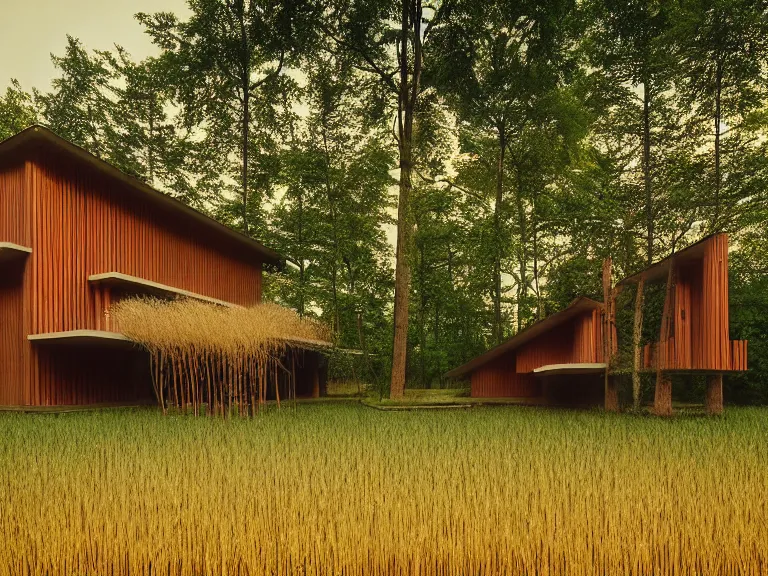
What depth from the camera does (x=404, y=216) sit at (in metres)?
18.0

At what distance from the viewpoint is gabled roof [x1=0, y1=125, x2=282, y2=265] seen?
46.8 ft

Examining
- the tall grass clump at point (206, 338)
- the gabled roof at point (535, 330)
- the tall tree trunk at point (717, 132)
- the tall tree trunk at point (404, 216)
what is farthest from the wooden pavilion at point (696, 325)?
the tall tree trunk at point (717, 132)

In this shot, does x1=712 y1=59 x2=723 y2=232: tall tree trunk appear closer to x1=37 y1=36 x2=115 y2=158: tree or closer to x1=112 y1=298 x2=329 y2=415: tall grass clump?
x1=112 y1=298 x2=329 y2=415: tall grass clump

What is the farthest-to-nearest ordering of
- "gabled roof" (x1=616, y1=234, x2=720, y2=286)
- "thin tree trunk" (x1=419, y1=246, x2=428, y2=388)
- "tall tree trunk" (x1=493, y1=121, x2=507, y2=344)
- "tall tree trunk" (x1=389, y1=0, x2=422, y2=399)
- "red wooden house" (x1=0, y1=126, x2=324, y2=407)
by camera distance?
"thin tree trunk" (x1=419, y1=246, x2=428, y2=388) < "tall tree trunk" (x1=493, y1=121, x2=507, y2=344) < "tall tree trunk" (x1=389, y1=0, x2=422, y2=399) < "red wooden house" (x1=0, y1=126, x2=324, y2=407) < "gabled roof" (x1=616, y1=234, x2=720, y2=286)

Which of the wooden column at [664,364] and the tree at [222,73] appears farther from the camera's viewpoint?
the tree at [222,73]

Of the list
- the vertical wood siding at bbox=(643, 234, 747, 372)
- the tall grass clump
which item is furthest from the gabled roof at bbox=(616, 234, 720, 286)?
the tall grass clump

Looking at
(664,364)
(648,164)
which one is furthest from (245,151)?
(664,364)

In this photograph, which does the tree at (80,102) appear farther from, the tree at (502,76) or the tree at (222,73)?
the tree at (502,76)

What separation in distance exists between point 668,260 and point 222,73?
870 inches

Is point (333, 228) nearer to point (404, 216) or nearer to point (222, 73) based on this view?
point (404, 216)

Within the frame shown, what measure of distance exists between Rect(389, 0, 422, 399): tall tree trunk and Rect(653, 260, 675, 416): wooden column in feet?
25.4

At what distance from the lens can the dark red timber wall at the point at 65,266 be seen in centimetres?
1446

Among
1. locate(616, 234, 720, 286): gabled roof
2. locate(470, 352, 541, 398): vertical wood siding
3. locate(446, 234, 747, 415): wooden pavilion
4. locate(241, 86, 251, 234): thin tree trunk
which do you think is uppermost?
locate(241, 86, 251, 234): thin tree trunk

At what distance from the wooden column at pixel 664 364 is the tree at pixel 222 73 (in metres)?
17.8
